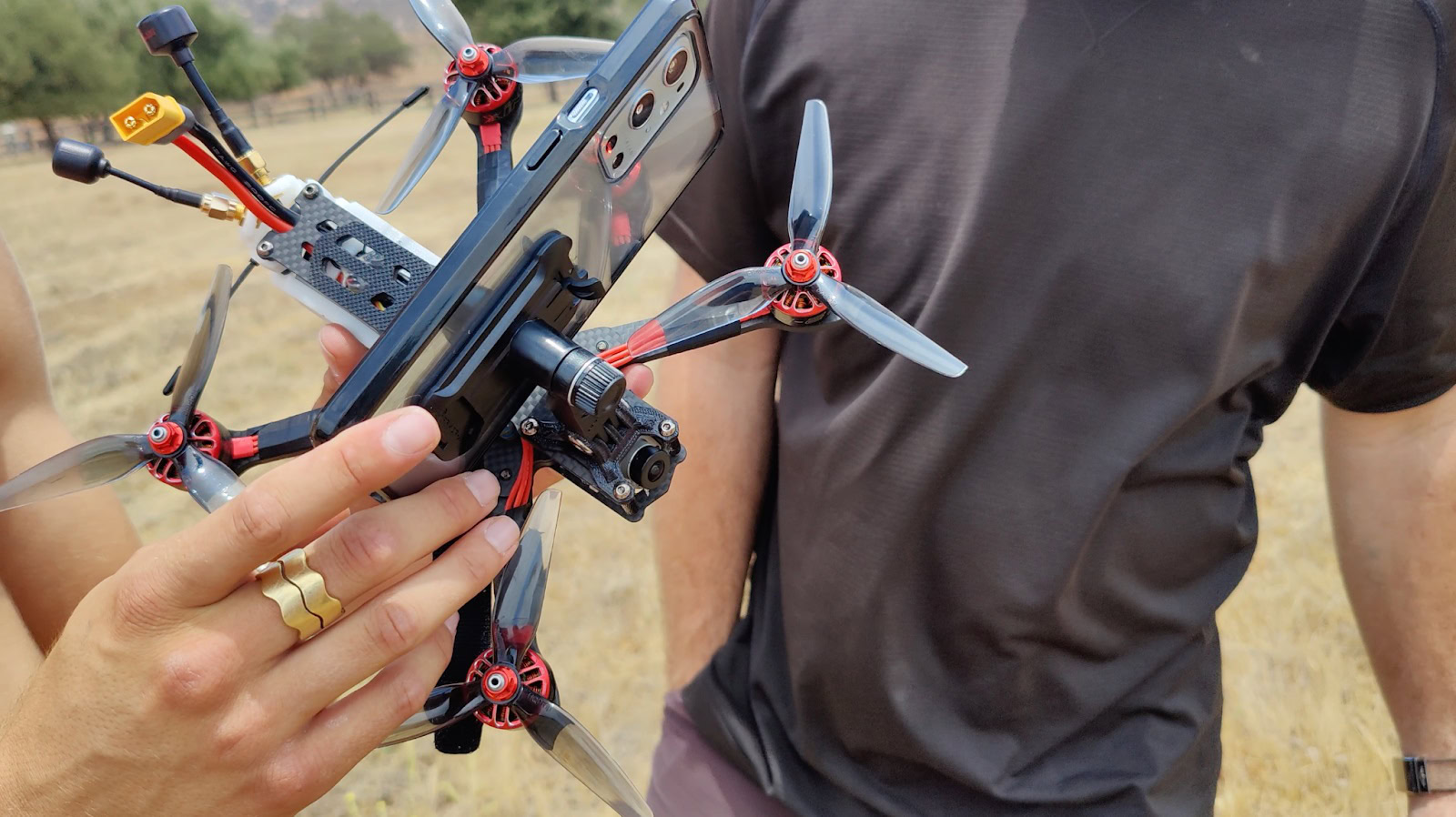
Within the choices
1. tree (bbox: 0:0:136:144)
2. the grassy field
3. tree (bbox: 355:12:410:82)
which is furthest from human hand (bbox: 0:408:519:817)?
tree (bbox: 0:0:136:144)

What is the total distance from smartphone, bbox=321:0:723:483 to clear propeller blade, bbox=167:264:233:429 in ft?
0.74

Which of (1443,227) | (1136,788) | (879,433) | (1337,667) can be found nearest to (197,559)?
(879,433)

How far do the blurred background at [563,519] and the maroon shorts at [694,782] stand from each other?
0.45 metres

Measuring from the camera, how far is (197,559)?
597 millimetres

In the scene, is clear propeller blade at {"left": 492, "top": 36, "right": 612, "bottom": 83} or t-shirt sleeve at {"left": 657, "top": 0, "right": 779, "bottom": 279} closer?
clear propeller blade at {"left": 492, "top": 36, "right": 612, "bottom": 83}

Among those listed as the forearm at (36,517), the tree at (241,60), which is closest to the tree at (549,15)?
the tree at (241,60)

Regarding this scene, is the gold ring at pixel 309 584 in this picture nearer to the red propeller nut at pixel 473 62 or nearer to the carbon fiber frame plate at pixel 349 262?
the carbon fiber frame plate at pixel 349 262

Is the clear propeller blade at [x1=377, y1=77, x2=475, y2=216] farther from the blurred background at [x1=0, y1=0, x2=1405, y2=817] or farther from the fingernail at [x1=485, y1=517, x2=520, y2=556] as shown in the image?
the fingernail at [x1=485, y1=517, x2=520, y2=556]

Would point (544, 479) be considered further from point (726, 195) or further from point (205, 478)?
point (726, 195)

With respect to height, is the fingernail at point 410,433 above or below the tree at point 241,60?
above

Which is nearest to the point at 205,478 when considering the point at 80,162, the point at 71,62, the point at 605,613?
the point at 80,162

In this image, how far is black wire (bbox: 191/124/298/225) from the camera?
26.3 inches

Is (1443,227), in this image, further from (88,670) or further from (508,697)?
(88,670)

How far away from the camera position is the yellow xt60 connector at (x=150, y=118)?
0.62 meters
